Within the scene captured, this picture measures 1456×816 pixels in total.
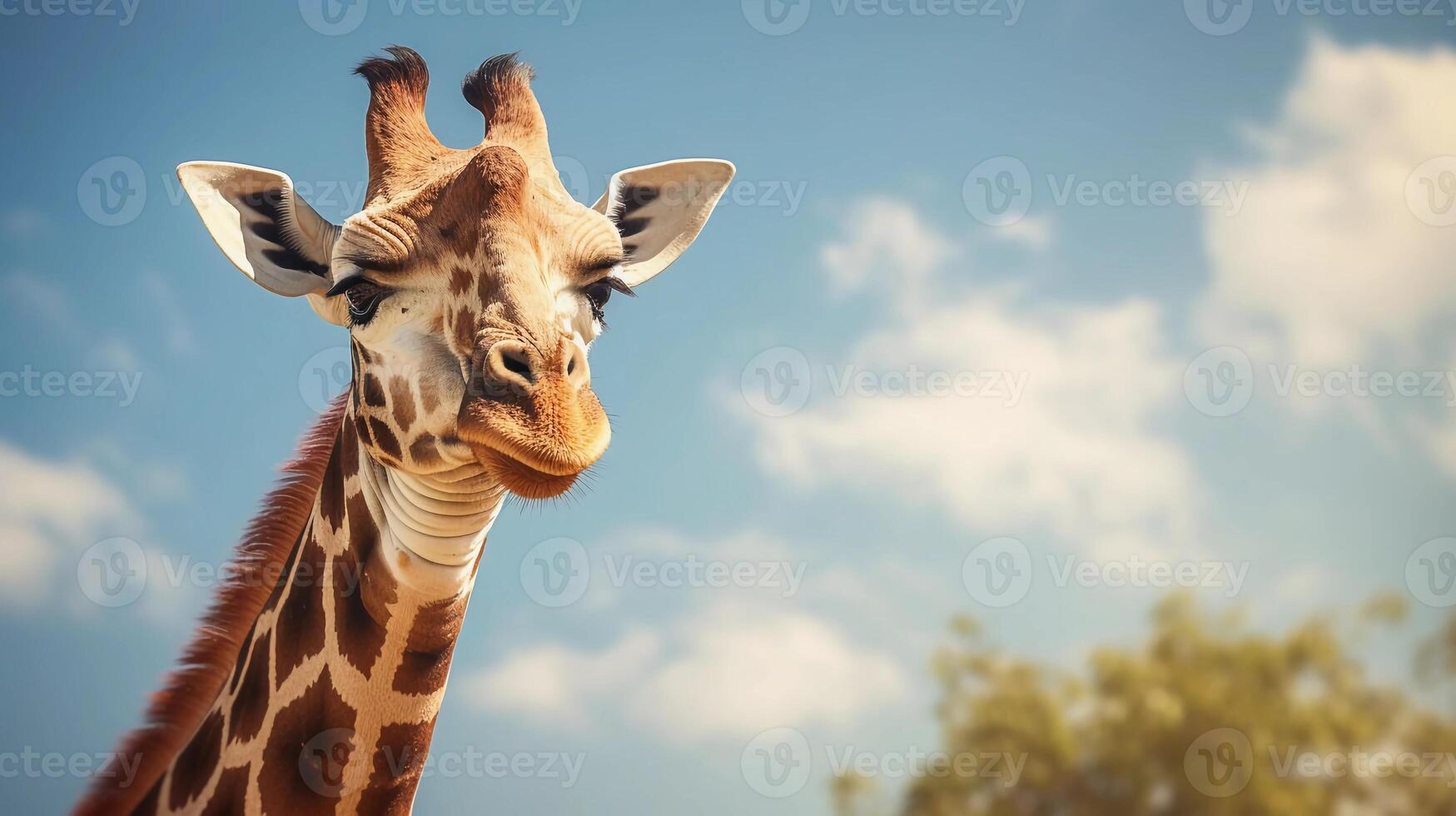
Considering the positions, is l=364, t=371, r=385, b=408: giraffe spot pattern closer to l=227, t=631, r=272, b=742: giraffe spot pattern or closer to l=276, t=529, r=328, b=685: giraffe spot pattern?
l=276, t=529, r=328, b=685: giraffe spot pattern

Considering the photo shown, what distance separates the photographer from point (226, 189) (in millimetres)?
5383

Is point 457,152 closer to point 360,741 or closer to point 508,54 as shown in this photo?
point 508,54

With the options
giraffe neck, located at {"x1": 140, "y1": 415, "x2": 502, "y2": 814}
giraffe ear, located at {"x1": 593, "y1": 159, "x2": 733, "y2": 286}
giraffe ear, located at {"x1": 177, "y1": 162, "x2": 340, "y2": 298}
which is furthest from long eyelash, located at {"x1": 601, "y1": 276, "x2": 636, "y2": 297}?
giraffe ear, located at {"x1": 177, "y1": 162, "x2": 340, "y2": 298}

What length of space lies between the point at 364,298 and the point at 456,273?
53 centimetres

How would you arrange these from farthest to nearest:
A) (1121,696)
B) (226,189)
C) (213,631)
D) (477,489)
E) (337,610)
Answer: (1121,696)
(213,631)
(226,189)
(337,610)
(477,489)

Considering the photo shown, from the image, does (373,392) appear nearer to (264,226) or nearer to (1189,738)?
(264,226)

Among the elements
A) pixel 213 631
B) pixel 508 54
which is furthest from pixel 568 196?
pixel 213 631

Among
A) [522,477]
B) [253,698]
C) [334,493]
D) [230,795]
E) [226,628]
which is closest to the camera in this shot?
[522,477]

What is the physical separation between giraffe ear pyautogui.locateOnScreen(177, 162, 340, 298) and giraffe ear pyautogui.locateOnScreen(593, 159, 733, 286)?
5.28ft

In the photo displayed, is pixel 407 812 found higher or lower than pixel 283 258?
lower

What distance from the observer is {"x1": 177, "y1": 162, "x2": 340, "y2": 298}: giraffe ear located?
526 centimetres

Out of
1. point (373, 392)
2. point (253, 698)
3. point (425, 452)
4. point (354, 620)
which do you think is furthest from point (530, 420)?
point (253, 698)

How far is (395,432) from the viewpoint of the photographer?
4.72 m

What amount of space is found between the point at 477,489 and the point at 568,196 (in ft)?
4.98
